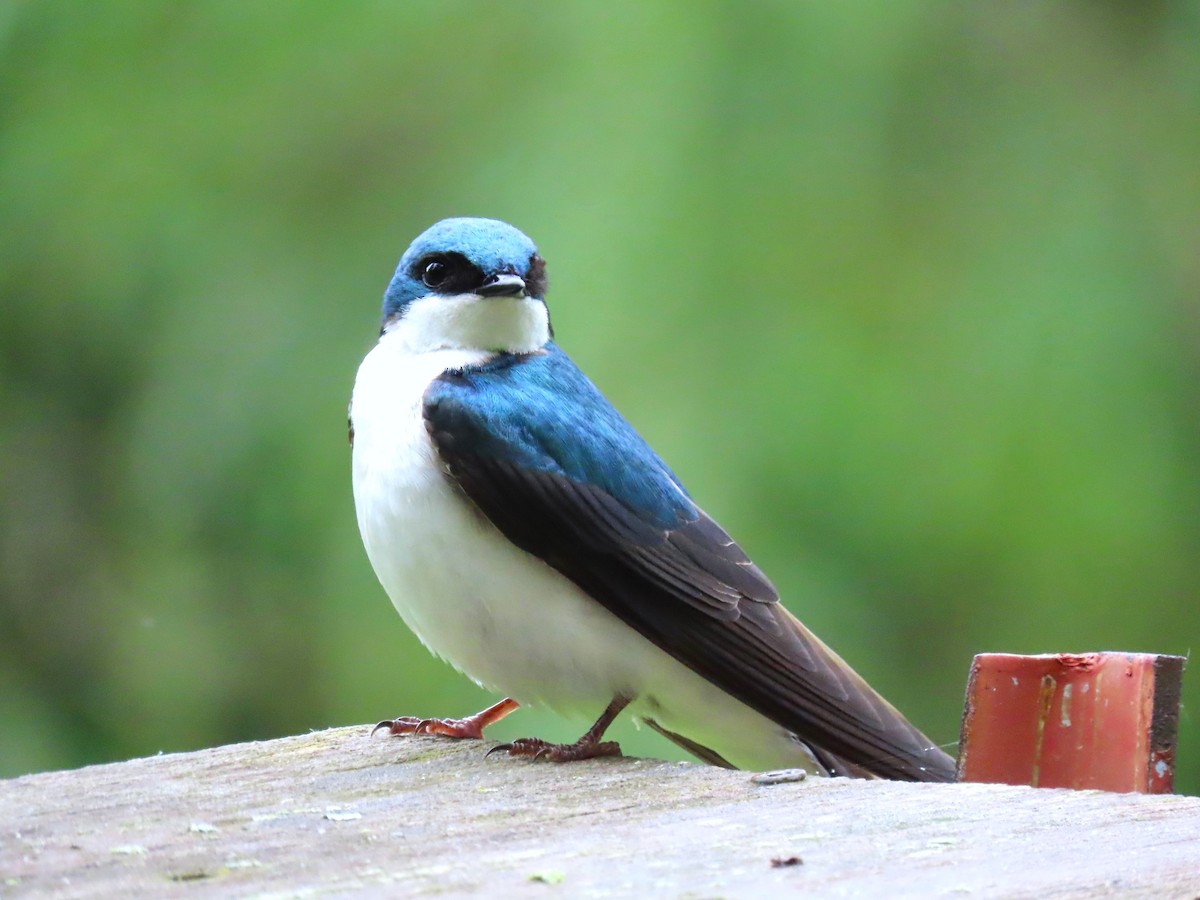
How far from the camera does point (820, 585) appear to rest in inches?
142

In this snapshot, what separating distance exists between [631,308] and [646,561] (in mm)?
1438

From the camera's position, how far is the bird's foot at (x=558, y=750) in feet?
6.68

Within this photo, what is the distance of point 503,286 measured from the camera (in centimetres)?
264

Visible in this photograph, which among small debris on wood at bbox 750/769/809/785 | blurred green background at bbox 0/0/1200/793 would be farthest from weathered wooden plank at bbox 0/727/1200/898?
blurred green background at bbox 0/0/1200/793

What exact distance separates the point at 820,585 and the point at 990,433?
595 millimetres

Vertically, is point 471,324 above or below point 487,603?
above

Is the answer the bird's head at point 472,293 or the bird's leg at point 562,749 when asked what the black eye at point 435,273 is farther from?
the bird's leg at point 562,749

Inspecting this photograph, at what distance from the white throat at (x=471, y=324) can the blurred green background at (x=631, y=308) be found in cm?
86

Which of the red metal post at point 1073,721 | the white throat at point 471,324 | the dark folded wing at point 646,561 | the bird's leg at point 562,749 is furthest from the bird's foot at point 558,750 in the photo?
the white throat at point 471,324

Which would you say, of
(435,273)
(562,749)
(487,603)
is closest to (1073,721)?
(562,749)

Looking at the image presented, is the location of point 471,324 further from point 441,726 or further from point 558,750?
point 558,750

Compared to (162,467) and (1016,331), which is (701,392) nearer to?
(1016,331)

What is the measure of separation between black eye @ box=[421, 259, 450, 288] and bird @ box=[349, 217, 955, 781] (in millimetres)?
231

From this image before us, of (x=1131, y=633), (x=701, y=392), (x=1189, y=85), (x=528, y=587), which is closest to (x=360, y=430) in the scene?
(x=528, y=587)
